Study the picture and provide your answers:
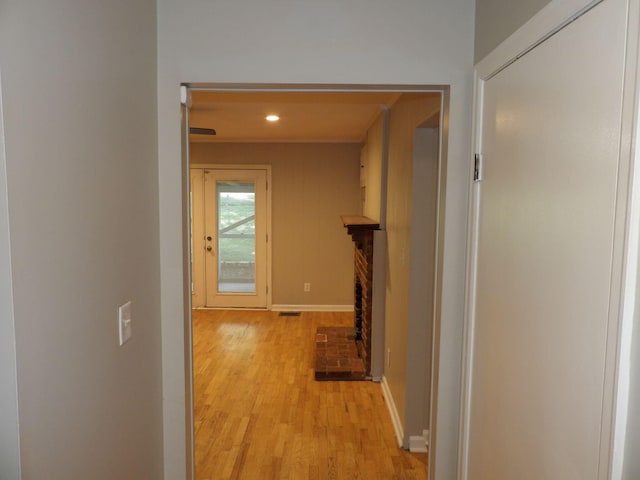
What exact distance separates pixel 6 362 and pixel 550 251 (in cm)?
108

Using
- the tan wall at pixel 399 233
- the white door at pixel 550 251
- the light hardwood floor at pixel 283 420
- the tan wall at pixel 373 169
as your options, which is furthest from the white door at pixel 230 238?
the white door at pixel 550 251

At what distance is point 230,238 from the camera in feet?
21.4

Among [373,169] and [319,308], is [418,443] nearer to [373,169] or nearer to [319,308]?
[373,169]

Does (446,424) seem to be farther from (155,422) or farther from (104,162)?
(104,162)

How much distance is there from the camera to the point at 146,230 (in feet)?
4.88

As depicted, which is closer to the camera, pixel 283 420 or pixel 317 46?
pixel 317 46

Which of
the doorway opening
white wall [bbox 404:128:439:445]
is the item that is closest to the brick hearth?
the doorway opening

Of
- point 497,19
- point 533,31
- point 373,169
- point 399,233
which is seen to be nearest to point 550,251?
point 533,31

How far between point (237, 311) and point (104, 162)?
549 cm

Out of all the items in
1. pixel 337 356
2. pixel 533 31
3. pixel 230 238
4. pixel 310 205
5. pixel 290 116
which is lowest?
pixel 337 356

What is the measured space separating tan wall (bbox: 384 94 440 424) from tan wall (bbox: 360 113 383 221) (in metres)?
0.33

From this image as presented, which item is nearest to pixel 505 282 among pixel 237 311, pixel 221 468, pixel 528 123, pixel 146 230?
pixel 528 123

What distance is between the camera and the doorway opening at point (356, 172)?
172cm

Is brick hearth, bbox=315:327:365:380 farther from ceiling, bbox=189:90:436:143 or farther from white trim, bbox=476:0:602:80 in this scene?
white trim, bbox=476:0:602:80
